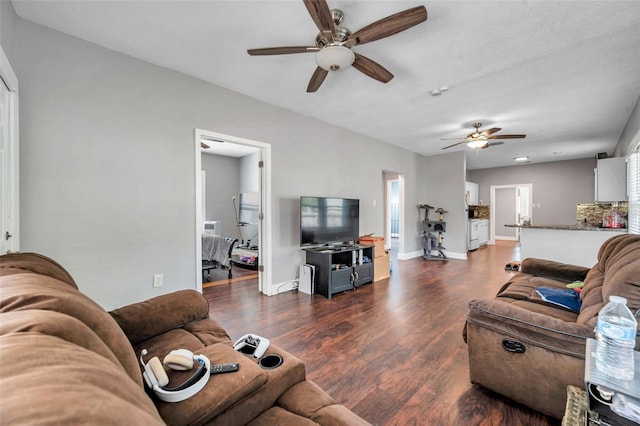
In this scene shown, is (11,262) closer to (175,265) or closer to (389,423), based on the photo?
(175,265)

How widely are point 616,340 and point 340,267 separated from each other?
2965mm

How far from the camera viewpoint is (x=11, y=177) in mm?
1951

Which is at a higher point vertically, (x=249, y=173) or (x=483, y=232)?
(x=249, y=173)

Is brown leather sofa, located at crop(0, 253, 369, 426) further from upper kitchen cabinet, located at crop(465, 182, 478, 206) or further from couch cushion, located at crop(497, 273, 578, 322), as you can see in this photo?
upper kitchen cabinet, located at crop(465, 182, 478, 206)

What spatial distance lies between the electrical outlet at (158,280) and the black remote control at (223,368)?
2038 mm

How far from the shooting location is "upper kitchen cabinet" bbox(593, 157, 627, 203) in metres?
4.31

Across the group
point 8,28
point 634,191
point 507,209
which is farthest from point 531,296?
point 507,209

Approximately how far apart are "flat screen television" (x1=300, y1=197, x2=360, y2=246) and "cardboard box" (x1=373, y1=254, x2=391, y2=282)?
0.55 m

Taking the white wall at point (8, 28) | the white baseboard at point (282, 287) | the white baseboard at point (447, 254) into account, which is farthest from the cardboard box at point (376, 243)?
the white wall at point (8, 28)

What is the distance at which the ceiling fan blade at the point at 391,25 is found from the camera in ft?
5.63

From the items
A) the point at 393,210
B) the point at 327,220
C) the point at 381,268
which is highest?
the point at 393,210

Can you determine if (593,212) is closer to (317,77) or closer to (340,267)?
(340,267)

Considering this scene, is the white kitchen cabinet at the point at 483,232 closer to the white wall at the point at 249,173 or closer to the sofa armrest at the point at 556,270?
the sofa armrest at the point at 556,270

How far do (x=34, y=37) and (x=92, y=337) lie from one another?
2.87m
